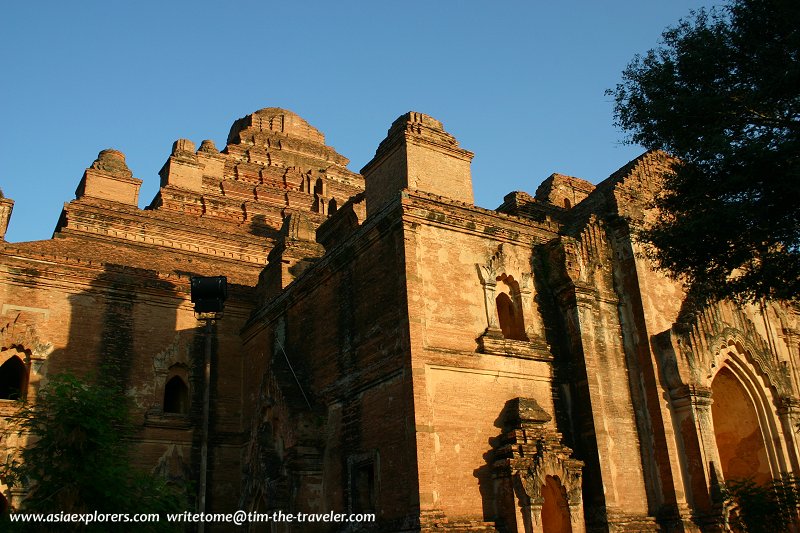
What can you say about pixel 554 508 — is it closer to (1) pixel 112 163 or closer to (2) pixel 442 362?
(2) pixel 442 362

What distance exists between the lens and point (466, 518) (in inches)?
541

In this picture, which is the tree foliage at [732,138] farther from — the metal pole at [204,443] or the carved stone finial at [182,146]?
the carved stone finial at [182,146]

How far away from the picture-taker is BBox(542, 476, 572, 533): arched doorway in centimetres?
1420

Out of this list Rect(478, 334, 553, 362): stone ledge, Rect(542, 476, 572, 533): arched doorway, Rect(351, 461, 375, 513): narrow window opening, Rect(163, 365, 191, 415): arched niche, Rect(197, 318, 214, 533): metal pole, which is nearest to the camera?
Rect(197, 318, 214, 533): metal pole

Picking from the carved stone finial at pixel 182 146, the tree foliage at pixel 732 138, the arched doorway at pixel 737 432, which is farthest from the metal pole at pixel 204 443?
the carved stone finial at pixel 182 146

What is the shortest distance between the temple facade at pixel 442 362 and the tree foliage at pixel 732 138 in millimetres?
3096

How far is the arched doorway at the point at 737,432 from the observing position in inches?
694

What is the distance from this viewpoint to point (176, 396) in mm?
21469

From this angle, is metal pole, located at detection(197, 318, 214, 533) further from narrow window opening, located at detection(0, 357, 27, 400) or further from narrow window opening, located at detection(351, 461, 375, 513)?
narrow window opening, located at detection(0, 357, 27, 400)

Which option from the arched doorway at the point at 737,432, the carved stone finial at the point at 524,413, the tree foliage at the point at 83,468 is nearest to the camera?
the tree foliage at the point at 83,468

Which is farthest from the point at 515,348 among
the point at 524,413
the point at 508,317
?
the point at 524,413

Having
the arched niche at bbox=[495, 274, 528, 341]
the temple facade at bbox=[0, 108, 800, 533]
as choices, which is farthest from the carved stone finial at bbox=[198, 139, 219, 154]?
the arched niche at bbox=[495, 274, 528, 341]

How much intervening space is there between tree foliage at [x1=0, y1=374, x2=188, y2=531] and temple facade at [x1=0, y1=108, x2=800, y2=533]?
12.9ft

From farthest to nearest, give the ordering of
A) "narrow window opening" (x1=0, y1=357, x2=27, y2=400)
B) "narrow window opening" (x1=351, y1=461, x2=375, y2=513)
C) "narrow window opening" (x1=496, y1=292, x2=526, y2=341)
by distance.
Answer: "narrow window opening" (x1=0, y1=357, x2=27, y2=400) → "narrow window opening" (x1=496, y1=292, x2=526, y2=341) → "narrow window opening" (x1=351, y1=461, x2=375, y2=513)
